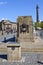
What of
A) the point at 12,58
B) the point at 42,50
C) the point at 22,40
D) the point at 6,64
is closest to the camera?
the point at 6,64

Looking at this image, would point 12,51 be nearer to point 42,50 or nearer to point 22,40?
point 42,50

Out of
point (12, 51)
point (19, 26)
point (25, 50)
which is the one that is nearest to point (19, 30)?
point (19, 26)

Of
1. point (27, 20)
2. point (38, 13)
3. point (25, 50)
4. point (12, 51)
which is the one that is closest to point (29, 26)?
point (27, 20)

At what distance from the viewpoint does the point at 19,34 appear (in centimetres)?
1766

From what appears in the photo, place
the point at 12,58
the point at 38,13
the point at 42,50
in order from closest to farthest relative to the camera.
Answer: the point at 12,58
the point at 42,50
the point at 38,13

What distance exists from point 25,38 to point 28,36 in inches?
13.3

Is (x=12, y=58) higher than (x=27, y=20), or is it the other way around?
(x=27, y=20)

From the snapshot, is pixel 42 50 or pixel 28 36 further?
pixel 28 36

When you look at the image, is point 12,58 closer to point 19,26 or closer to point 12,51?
point 12,51

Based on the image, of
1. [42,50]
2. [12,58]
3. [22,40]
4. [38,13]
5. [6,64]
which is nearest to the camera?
[6,64]

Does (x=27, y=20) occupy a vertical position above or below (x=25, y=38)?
above

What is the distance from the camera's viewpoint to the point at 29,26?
17688mm

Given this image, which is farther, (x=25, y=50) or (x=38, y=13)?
(x=38, y=13)

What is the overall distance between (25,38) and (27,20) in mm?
1686
